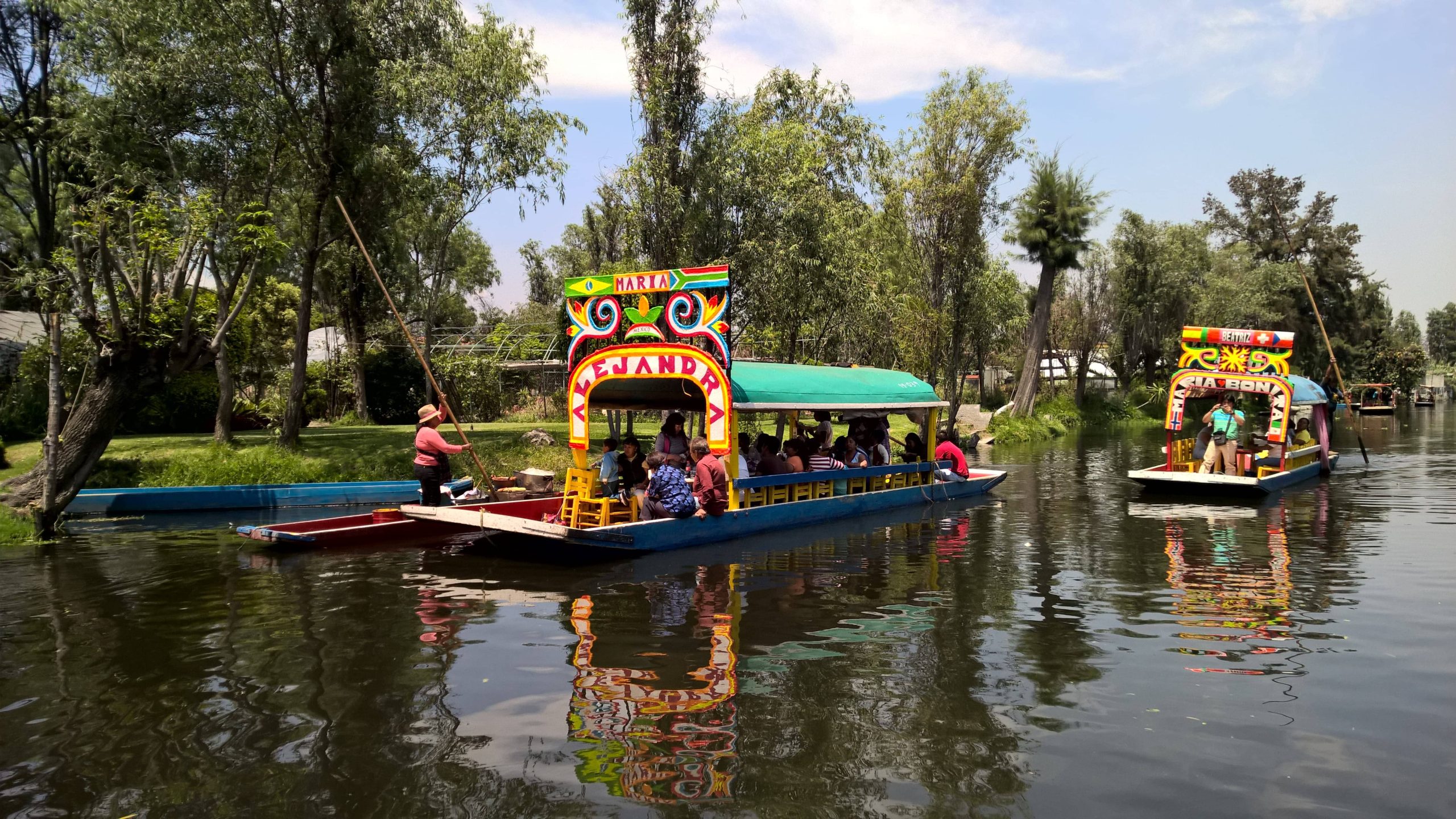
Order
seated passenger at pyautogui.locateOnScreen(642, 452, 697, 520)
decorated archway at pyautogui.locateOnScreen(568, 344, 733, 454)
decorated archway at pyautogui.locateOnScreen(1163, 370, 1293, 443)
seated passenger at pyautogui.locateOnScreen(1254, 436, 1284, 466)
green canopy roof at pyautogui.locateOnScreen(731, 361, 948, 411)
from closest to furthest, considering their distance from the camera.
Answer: seated passenger at pyautogui.locateOnScreen(642, 452, 697, 520)
decorated archway at pyautogui.locateOnScreen(568, 344, 733, 454)
green canopy roof at pyautogui.locateOnScreen(731, 361, 948, 411)
decorated archway at pyautogui.locateOnScreen(1163, 370, 1293, 443)
seated passenger at pyautogui.locateOnScreen(1254, 436, 1284, 466)

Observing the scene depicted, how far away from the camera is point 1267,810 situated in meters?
5.71

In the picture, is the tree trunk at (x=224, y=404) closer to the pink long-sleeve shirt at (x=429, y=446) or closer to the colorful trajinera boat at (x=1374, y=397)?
the pink long-sleeve shirt at (x=429, y=446)

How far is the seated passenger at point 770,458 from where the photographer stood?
52.6 feet

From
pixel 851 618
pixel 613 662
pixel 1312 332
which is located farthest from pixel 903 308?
pixel 1312 332

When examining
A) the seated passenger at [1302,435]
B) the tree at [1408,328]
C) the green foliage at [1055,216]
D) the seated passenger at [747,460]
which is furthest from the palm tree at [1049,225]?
the tree at [1408,328]

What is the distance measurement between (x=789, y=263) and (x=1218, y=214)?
5660cm

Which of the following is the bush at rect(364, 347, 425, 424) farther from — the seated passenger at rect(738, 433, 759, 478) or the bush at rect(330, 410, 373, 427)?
the seated passenger at rect(738, 433, 759, 478)

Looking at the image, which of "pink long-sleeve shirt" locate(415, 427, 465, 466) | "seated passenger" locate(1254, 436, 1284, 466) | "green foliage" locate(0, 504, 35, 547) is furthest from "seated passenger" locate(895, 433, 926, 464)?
"green foliage" locate(0, 504, 35, 547)

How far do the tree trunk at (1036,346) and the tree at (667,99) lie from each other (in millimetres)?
27475

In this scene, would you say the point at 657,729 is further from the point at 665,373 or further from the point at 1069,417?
the point at 1069,417

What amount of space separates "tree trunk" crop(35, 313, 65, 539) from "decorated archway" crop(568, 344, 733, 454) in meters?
8.07

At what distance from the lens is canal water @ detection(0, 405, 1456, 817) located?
6000 millimetres

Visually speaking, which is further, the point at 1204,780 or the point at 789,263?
the point at 789,263

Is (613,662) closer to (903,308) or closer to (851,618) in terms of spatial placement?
(851,618)
